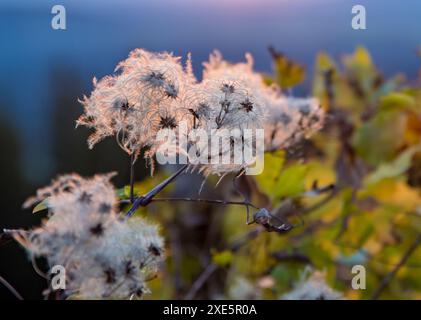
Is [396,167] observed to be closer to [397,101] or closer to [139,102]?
[397,101]

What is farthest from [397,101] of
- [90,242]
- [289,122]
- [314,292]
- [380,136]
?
[90,242]

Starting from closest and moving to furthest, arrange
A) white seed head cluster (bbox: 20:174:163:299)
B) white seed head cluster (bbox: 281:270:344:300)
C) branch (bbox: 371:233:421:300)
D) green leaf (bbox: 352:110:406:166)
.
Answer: white seed head cluster (bbox: 20:174:163:299), white seed head cluster (bbox: 281:270:344:300), branch (bbox: 371:233:421:300), green leaf (bbox: 352:110:406:166)

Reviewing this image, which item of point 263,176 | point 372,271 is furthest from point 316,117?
point 372,271

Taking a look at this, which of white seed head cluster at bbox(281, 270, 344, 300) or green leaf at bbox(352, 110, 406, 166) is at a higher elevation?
green leaf at bbox(352, 110, 406, 166)

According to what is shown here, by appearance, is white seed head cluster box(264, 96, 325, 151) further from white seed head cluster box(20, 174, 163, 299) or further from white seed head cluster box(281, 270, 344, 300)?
white seed head cluster box(20, 174, 163, 299)

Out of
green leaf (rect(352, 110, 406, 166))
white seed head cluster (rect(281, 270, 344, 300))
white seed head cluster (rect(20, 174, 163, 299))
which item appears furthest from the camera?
green leaf (rect(352, 110, 406, 166))

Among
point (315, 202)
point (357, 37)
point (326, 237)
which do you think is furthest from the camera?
point (357, 37)

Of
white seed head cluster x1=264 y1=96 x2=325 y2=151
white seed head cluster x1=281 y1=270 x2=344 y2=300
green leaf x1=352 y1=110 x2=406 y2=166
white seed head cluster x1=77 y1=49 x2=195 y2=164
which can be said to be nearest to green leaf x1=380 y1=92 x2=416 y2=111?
green leaf x1=352 y1=110 x2=406 y2=166

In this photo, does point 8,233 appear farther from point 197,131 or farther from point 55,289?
point 197,131
